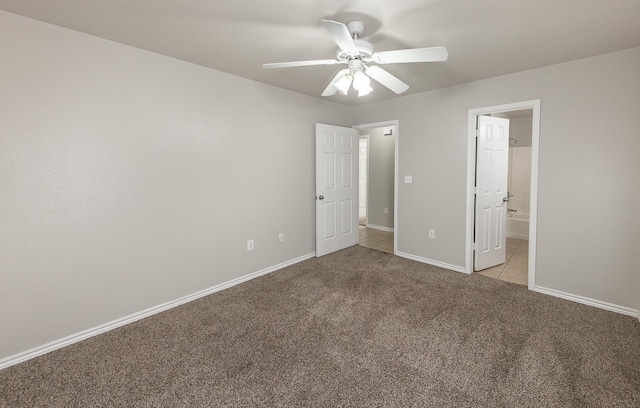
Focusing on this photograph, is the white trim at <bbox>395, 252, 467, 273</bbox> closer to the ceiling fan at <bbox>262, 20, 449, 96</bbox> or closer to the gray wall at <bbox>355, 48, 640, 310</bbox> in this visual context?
the gray wall at <bbox>355, 48, 640, 310</bbox>

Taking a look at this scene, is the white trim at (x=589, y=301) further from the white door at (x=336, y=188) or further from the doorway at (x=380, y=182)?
the doorway at (x=380, y=182)

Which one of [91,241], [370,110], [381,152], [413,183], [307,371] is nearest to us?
[307,371]

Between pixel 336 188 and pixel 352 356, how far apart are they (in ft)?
8.89

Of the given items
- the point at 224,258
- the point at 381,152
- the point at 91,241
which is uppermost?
the point at 381,152

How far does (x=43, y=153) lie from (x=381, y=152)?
5.22 meters

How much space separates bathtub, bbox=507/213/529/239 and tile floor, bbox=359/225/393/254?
2223 millimetres

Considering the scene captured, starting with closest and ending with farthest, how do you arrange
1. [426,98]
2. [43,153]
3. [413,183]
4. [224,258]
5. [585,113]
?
[43,153] < [585,113] < [224,258] < [426,98] < [413,183]

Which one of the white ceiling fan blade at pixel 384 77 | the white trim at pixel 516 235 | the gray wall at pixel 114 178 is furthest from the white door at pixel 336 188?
the white trim at pixel 516 235

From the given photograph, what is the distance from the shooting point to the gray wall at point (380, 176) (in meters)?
5.95

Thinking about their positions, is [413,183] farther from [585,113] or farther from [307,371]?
[307,371]

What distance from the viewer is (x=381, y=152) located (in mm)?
6051

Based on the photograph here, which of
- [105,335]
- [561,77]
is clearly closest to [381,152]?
[561,77]

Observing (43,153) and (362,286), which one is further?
(362,286)

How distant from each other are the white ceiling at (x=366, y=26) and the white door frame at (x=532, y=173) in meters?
0.46
